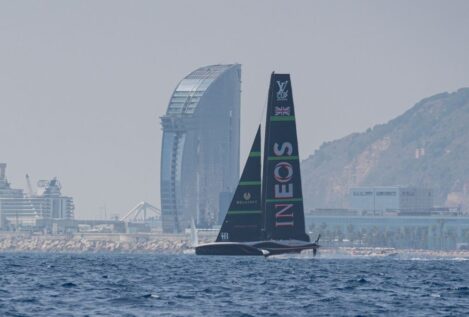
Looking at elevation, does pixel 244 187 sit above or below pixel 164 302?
above

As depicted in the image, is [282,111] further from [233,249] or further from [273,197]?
[233,249]

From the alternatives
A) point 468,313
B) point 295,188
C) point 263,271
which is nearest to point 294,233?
point 295,188

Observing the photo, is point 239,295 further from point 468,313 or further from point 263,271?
→ point 263,271

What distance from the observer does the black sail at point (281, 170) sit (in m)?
151

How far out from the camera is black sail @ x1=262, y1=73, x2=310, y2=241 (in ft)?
495

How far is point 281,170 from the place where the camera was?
153m

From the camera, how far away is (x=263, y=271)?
125 m

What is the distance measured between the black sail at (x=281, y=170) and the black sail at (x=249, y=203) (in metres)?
3.49

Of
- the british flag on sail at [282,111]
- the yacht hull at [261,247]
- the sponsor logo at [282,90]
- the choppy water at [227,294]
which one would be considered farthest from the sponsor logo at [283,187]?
the choppy water at [227,294]

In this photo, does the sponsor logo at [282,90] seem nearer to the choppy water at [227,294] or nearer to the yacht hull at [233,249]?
the yacht hull at [233,249]

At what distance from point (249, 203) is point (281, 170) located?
29.1ft

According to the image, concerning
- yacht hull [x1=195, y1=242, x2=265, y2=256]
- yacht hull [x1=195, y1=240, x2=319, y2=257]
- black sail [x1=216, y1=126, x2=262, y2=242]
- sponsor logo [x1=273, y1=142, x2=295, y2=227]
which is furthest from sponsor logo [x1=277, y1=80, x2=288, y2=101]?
yacht hull [x1=195, y1=242, x2=265, y2=256]

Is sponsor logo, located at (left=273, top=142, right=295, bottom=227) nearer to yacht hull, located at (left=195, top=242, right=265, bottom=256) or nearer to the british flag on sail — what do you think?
the british flag on sail

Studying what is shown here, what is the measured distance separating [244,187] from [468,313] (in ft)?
282
